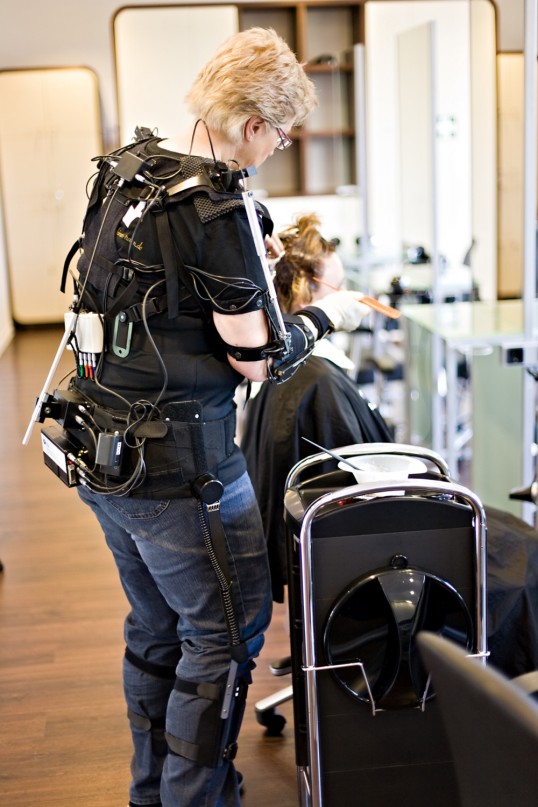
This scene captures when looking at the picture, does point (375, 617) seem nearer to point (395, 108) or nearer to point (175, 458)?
point (175, 458)

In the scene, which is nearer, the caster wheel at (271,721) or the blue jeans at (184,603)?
the blue jeans at (184,603)

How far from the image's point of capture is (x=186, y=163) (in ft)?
4.87

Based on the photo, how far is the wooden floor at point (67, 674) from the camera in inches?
82.5

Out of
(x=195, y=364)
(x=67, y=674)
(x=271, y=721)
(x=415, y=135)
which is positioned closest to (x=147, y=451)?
(x=195, y=364)

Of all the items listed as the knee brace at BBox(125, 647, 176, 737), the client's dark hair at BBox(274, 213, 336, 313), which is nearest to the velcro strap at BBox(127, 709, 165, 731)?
the knee brace at BBox(125, 647, 176, 737)

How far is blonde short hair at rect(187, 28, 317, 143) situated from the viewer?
1.48 metres

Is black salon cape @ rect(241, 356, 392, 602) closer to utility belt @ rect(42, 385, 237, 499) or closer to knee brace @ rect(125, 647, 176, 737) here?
knee brace @ rect(125, 647, 176, 737)

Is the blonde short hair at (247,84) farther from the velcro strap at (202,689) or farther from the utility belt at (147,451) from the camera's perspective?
the velcro strap at (202,689)

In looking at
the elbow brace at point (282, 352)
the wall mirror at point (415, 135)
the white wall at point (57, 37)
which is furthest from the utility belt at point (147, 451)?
the white wall at point (57, 37)

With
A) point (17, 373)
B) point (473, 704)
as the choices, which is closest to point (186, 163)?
point (473, 704)

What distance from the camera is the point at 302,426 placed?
220 cm

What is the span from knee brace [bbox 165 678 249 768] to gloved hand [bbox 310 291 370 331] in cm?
70

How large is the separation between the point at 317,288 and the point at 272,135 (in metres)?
0.78

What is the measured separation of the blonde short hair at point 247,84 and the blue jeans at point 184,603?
0.62m
